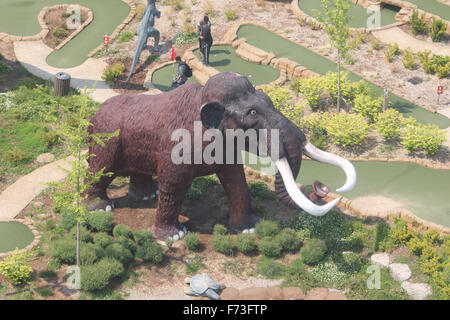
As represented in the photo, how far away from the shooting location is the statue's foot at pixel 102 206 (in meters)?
16.4

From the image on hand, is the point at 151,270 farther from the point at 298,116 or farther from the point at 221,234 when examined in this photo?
the point at 298,116

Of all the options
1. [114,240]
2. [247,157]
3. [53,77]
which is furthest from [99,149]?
[53,77]

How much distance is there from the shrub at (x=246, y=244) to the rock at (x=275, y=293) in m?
1.18

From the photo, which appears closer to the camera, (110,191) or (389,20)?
(110,191)

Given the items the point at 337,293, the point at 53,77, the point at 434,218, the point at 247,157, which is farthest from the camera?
the point at 53,77

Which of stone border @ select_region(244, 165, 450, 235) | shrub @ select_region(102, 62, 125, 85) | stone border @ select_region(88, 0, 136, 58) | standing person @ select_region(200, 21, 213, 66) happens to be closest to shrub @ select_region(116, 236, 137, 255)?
stone border @ select_region(244, 165, 450, 235)

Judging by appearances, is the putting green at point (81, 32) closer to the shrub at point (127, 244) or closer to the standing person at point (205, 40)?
the standing person at point (205, 40)

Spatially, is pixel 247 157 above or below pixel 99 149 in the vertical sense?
below

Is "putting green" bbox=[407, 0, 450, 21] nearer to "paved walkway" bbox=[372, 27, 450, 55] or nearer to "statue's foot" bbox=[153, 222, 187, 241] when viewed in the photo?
"paved walkway" bbox=[372, 27, 450, 55]

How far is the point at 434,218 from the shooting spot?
16734 mm

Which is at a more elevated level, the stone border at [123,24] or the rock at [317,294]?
the stone border at [123,24]

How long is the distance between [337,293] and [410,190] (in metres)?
4.39

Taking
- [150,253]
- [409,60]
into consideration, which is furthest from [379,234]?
[409,60]

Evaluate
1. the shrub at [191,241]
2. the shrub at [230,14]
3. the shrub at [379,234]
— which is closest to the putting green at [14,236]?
the shrub at [191,241]
